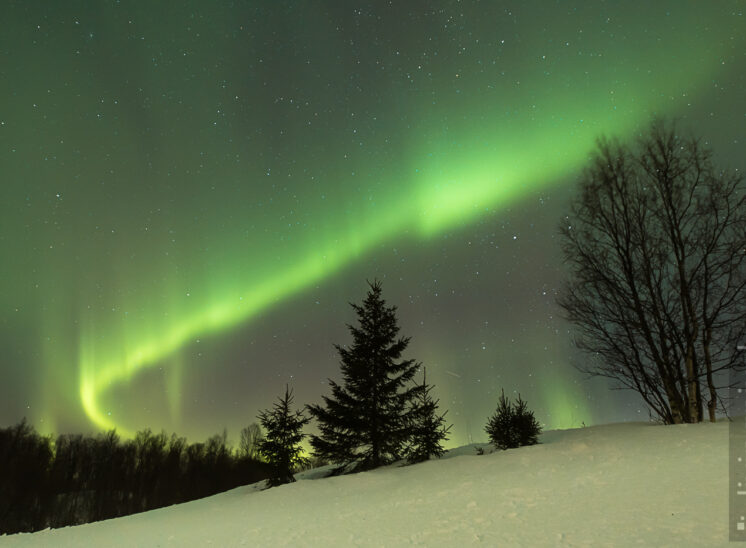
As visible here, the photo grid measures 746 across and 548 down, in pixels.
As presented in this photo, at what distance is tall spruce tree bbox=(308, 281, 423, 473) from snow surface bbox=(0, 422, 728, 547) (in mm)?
3517

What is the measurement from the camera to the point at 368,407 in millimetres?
17016

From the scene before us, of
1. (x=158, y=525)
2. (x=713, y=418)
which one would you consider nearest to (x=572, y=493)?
(x=713, y=418)

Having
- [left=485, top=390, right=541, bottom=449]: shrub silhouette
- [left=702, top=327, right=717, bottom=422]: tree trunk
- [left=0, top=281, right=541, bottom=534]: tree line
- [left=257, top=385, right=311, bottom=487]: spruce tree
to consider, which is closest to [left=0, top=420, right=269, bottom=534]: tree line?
[left=0, top=281, right=541, bottom=534]: tree line

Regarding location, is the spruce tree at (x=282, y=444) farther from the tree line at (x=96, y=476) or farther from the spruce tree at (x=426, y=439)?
the tree line at (x=96, y=476)

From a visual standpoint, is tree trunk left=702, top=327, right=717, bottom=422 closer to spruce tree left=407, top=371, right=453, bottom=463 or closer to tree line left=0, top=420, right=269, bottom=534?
spruce tree left=407, top=371, right=453, bottom=463

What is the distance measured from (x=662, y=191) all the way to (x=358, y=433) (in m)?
14.7

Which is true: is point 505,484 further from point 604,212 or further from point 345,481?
point 604,212

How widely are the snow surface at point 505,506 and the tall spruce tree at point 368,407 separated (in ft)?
11.5

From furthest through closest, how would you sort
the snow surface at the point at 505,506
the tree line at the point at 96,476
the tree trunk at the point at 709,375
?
the tree line at the point at 96,476
the tree trunk at the point at 709,375
the snow surface at the point at 505,506

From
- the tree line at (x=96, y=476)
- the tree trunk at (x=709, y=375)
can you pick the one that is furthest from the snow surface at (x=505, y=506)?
the tree line at (x=96, y=476)

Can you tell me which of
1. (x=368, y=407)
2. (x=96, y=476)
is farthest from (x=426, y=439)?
(x=96, y=476)

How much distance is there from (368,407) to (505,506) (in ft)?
33.5

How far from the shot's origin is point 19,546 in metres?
9.59

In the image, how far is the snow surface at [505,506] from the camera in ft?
18.6
